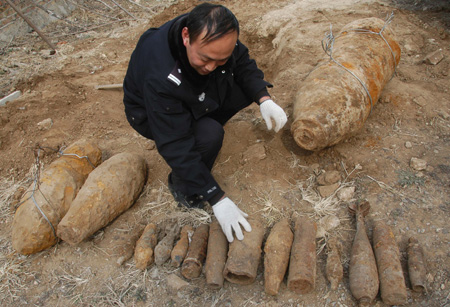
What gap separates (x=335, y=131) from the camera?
8.96 feet

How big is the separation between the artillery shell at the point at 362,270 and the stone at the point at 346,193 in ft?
1.14

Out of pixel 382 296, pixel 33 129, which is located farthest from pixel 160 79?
pixel 33 129

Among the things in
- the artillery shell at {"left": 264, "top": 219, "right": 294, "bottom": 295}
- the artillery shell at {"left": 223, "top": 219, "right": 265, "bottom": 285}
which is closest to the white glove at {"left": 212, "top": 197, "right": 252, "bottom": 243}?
the artillery shell at {"left": 223, "top": 219, "right": 265, "bottom": 285}

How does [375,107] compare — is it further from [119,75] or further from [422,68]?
[119,75]

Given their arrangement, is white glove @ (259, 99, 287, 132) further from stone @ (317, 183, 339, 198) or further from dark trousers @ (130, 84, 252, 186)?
stone @ (317, 183, 339, 198)

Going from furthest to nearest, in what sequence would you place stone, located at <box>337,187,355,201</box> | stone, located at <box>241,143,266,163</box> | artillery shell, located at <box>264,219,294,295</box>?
stone, located at <box>241,143,266,163</box> → stone, located at <box>337,187,355,201</box> → artillery shell, located at <box>264,219,294,295</box>

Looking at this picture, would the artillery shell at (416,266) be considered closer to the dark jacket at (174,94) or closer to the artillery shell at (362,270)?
the artillery shell at (362,270)

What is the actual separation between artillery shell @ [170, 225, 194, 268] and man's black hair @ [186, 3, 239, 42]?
1.52m

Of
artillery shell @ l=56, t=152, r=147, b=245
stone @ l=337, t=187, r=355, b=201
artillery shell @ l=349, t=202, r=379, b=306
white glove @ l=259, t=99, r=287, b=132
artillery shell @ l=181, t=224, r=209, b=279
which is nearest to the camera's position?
artillery shell @ l=349, t=202, r=379, b=306

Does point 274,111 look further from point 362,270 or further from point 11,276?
point 11,276

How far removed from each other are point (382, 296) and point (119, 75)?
5.01 metres

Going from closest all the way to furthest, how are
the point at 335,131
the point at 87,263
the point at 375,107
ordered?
the point at 87,263 → the point at 335,131 → the point at 375,107

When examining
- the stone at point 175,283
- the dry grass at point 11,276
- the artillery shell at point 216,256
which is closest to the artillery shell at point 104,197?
the dry grass at point 11,276

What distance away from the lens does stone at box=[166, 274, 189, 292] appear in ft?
7.34
